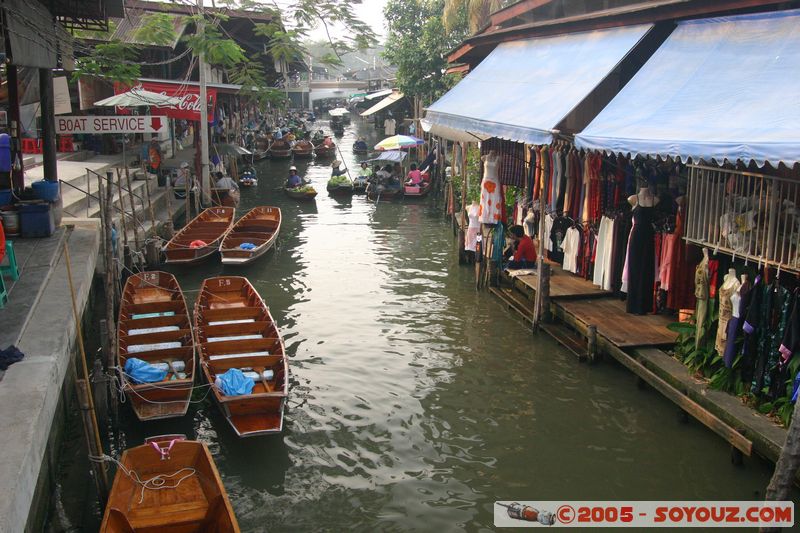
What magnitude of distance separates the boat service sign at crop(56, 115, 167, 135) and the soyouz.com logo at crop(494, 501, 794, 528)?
10.2 meters

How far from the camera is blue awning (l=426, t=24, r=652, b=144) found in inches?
408

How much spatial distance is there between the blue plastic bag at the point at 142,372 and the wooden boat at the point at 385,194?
60.4 feet

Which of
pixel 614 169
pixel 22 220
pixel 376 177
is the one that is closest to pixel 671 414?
pixel 614 169

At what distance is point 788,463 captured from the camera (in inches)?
208

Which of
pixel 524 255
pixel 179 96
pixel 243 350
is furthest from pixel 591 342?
pixel 179 96

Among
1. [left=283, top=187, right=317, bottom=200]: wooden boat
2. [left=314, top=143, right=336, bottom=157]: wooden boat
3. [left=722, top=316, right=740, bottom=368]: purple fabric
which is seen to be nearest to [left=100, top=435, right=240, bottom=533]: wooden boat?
[left=722, top=316, right=740, bottom=368]: purple fabric

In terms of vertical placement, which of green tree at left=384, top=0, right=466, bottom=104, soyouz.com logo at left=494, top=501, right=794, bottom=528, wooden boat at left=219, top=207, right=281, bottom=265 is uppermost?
green tree at left=384, top=0, right=466, bottom=104

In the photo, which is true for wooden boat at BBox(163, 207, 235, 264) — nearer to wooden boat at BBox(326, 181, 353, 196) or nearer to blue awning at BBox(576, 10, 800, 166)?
wooden boat at BBox(326, 181, 353, 196)

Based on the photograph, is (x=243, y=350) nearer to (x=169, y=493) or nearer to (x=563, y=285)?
(x=169, y=493)

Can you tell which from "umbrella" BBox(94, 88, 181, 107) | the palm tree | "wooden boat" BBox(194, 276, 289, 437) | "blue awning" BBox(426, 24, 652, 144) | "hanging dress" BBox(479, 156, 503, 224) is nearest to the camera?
"wooden boat" BBox(194, 276, 289, 437)

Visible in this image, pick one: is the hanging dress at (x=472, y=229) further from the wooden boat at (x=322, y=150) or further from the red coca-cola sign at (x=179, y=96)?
the wooden boat at (x=322, y=150)

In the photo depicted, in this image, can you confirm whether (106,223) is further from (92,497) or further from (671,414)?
(671,414)

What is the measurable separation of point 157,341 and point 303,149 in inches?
1210

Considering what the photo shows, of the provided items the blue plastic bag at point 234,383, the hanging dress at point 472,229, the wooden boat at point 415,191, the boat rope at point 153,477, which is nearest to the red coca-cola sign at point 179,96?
the wooden boat at point 415,191
